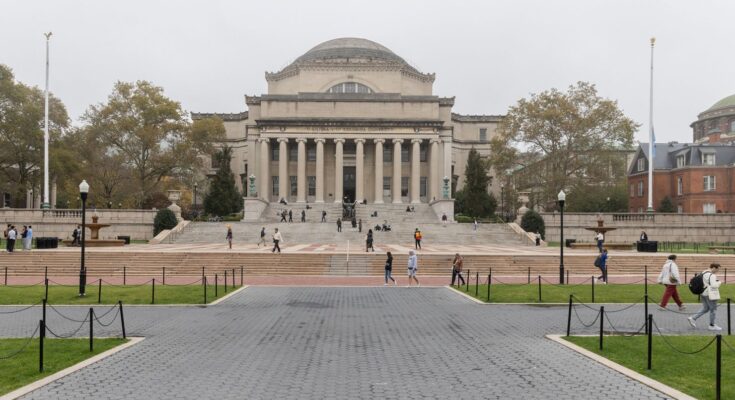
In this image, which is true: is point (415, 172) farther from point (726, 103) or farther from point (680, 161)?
point (726, 103)

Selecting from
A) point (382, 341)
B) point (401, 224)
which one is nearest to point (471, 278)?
point (382, 341)

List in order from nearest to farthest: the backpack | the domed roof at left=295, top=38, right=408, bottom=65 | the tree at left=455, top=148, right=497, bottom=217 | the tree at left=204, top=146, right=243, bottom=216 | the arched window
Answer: the backpack → the tree at left=204, top=146, right=243, bottom=216 → the tree at left=455, top=148, right=497, bottom=217 → the arched window → the domed roof at left=295, top=38, right=408, bottom=65

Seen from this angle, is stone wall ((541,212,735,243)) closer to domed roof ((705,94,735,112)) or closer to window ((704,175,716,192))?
window ((704,175,716,192))

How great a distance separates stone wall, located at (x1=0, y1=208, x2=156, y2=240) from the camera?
52.2 m

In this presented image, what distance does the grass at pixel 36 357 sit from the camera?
9570 mm

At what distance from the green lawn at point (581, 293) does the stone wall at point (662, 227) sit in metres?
32.3

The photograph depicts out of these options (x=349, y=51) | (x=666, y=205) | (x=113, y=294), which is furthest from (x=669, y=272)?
(x=349, y=51)

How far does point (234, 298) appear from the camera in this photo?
66.6 feet

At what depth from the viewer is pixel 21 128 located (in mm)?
56000

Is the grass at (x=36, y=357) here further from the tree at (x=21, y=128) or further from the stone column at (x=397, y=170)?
the stone column at (x=397, y=170)

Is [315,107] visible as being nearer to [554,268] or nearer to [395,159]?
[395,159]

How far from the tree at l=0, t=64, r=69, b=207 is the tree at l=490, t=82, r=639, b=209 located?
155 feet

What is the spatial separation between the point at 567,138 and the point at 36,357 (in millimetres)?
57544

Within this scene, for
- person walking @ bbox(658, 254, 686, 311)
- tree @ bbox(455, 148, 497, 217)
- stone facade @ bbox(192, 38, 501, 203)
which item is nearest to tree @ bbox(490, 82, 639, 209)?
tree @ bbox(455, 148, 497, 217)
